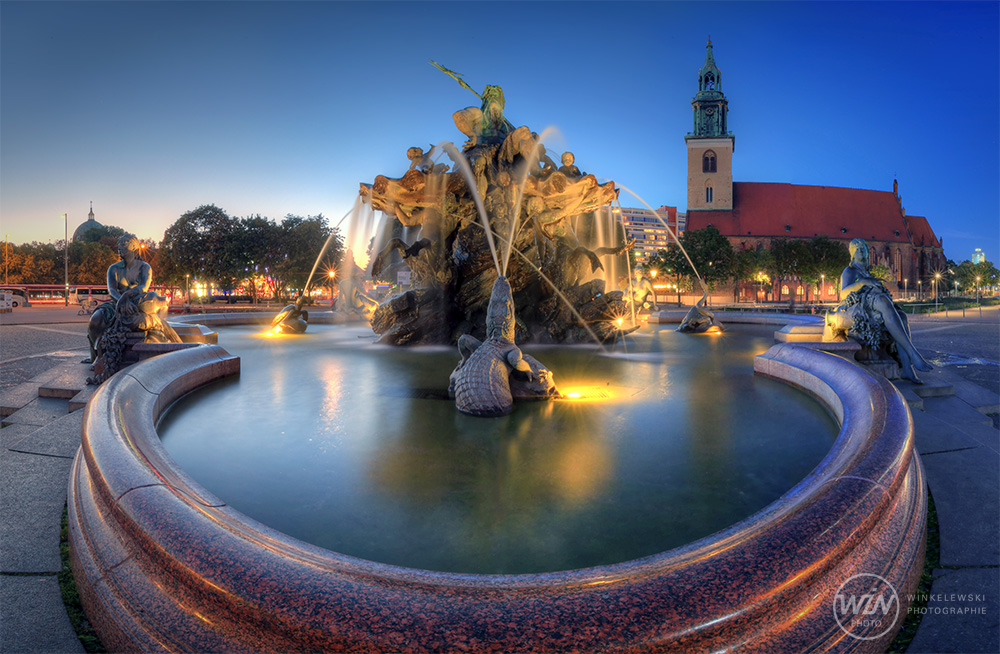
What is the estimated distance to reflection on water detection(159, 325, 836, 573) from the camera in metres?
3.15

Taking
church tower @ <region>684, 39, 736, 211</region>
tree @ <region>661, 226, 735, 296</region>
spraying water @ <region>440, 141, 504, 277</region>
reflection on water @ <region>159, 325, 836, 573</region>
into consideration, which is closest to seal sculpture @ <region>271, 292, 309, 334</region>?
spraying water @ <region>440, 141, 504, 277</region>

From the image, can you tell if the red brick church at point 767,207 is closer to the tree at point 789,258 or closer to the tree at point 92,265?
the tree at point 789,258

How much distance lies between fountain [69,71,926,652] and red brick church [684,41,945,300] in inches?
3456

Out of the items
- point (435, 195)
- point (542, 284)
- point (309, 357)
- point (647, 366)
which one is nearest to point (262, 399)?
point (309, 357)

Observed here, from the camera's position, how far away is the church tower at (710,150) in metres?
87.1

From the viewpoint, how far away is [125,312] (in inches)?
306

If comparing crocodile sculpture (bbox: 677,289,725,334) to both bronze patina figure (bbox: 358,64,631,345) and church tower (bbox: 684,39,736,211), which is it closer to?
bronze patina figure (bbox: 358,64,631,345)

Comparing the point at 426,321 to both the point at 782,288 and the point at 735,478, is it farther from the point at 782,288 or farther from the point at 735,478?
the point at 782,288

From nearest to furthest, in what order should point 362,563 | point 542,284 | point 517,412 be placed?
point 362,563 → point 517,412 → point 542,284

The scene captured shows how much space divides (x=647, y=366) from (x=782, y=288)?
80197 millimetres

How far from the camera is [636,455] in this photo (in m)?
4.60

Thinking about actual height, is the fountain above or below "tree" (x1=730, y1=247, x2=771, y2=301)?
below

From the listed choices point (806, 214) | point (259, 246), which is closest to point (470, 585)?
point (259, 246)

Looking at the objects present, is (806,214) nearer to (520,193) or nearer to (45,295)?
(520,193)
